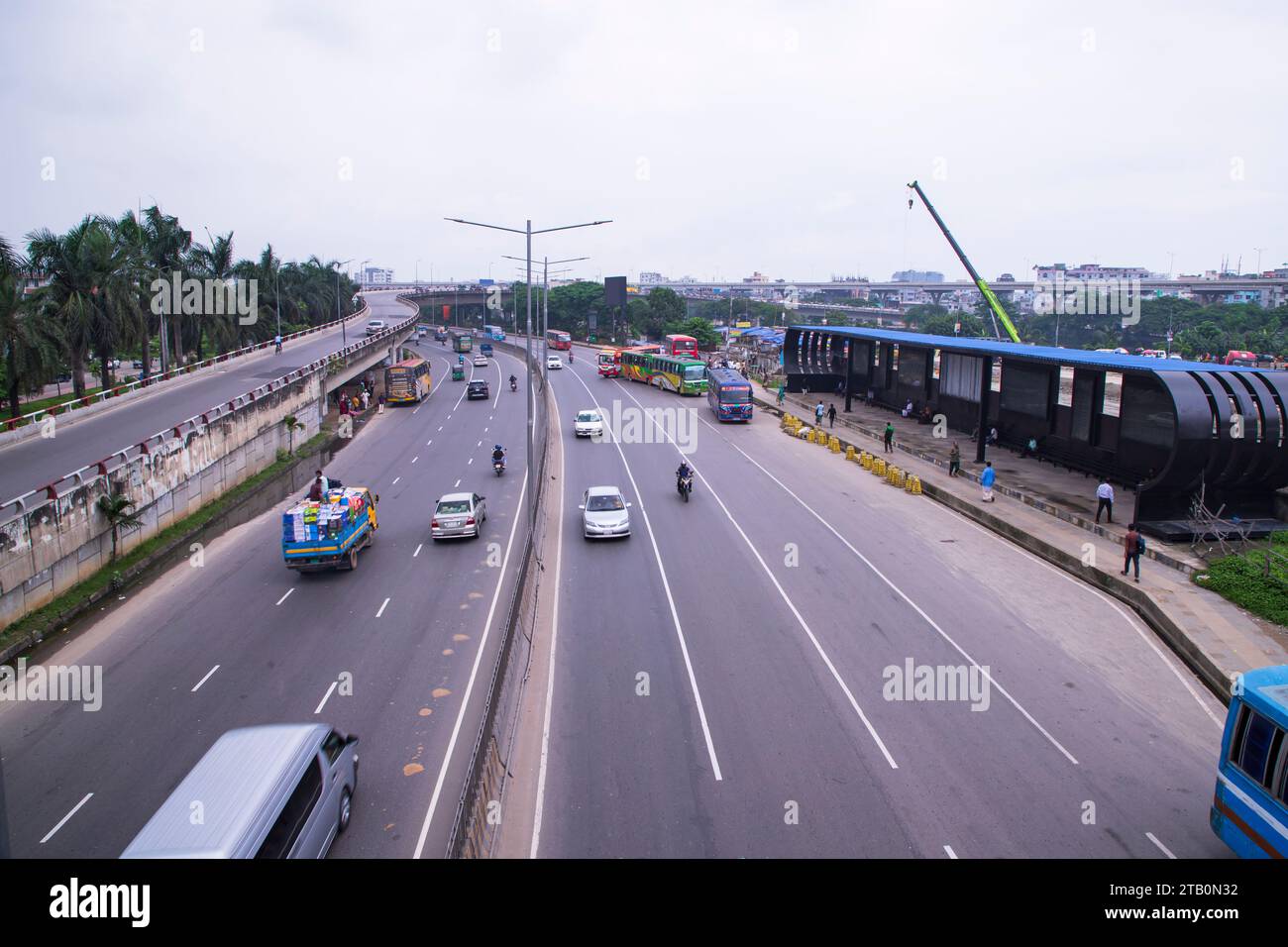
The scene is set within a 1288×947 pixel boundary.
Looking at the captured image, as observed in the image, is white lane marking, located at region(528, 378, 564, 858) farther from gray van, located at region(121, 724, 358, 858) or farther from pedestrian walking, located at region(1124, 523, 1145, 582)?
pedestrian walking, located at region(1124, 523, 1145, 582)

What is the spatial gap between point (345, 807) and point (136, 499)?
1651cm

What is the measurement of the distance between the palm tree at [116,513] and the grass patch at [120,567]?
660 mm

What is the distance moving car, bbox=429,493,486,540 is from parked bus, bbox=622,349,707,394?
115ft

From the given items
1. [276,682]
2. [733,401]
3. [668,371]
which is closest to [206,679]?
[276,682]

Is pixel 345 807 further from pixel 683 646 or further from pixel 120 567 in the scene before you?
pixel 120 567

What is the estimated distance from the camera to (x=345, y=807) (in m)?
11.1

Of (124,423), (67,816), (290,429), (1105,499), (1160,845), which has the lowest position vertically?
(67,816)

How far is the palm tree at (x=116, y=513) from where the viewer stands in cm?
2175

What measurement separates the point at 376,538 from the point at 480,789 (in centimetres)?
1612

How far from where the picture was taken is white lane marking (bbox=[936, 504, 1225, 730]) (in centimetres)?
1481

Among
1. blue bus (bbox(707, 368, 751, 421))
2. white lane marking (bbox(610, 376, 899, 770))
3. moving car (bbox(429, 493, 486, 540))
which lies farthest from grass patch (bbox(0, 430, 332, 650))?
blue bus (bbox(707, 368, 751, 421))

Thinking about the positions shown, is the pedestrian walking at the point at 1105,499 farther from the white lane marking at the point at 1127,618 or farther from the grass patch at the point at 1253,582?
the grass patch at the point at 1253,582
